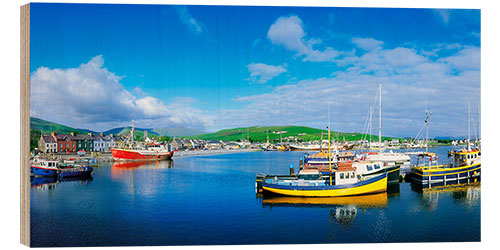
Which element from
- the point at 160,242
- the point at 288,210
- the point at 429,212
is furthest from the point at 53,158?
the point at 429,212

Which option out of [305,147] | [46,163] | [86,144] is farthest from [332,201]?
[305,147]

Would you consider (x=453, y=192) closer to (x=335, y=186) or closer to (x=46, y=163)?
(x=335, y=186)

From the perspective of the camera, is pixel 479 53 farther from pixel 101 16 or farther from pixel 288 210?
pixel 101 16

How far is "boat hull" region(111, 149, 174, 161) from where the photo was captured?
33.2 m

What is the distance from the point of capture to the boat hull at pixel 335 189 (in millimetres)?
13453

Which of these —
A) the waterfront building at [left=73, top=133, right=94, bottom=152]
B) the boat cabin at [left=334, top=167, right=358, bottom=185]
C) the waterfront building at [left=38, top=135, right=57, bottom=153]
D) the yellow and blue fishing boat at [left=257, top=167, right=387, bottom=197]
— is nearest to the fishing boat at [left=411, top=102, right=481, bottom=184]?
the yellow and blue fishing boat at [left=257, top=167, right=387, bottom=197]

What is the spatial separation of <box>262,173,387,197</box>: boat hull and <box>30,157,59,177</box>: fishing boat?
44.2 ft

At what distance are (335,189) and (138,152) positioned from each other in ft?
86.4

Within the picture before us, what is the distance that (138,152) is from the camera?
34.9m

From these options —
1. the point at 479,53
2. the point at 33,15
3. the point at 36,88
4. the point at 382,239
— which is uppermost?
the point at 33,15

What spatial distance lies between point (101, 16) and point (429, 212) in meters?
12.9

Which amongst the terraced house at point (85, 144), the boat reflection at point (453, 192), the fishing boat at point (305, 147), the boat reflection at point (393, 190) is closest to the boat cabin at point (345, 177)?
the boat reflection at point (393, 190)

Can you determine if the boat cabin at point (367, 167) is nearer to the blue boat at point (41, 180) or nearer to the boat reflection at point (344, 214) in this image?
the boat reflection at point (344, 214)

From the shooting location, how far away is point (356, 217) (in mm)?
11180
